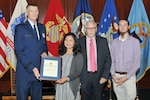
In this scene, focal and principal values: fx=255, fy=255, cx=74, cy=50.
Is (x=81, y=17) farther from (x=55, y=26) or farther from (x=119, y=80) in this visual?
(x=119, y=80)

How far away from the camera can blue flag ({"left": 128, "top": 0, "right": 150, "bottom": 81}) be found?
4.75 m

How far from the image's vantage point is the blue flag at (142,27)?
15.6 feet

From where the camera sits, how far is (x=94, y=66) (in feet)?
10.3

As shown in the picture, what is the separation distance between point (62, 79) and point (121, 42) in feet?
3.05

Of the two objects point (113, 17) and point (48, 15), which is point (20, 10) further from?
point (113, 17)

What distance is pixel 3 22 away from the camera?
476cm

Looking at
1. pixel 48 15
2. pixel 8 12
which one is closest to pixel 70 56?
pixel 48 15

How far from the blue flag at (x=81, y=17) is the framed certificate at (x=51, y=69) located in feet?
5.80

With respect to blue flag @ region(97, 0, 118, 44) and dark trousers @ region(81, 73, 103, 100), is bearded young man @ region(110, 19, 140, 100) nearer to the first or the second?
dark trousers @ region(81, 73, 103, 100)

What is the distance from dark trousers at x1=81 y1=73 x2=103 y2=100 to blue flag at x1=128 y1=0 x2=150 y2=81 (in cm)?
184

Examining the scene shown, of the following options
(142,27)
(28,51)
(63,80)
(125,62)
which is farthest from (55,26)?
(63,80)

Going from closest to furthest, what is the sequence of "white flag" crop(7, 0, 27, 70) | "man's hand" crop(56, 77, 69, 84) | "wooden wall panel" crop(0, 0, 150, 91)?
"man's hand" crop(56, 77, 69, 84) → "white flag" crop(7, 0, 27, 70) → "wooden wall panel" crop(0, 0, 150, 91)

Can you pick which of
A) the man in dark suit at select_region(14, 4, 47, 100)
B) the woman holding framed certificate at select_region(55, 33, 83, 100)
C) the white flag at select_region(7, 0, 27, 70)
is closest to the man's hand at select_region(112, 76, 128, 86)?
the woman holding framed certificate at select_region(55, 33, 83, 100)

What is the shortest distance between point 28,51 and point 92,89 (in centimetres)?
93
